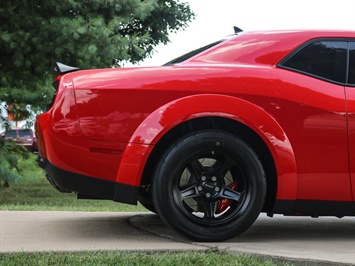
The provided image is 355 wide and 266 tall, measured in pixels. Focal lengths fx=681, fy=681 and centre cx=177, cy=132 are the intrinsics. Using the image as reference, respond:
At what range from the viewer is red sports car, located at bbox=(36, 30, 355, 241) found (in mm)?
4445

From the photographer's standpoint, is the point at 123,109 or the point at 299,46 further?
the point at 299,46

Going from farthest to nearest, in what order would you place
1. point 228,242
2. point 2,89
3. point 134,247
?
point 2,89 < point 228,242 < point 134,247

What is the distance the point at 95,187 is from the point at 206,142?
793 millimetres

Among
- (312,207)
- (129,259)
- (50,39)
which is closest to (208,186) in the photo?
(312,207)

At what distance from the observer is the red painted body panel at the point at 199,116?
445cm

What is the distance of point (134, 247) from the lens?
4.26m

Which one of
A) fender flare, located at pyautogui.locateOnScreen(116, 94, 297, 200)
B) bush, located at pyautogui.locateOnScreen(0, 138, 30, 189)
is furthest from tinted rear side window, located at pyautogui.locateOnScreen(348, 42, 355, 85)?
bush, located at pyautogui.locateOnScreen(0, 138, 30, 189)

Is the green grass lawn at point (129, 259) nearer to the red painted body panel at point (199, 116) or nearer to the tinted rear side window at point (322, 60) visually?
the red painted body panel at point (199, 116)

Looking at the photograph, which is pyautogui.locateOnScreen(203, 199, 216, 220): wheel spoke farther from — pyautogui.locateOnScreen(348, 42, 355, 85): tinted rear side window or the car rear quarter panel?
pyautogui.locateOnScreen(348, 42, 355, 85): tinted rear side window

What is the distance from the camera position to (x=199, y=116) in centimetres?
447

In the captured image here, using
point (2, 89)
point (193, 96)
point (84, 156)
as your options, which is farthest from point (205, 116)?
point (2, 89)

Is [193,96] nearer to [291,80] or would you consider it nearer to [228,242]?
[291,80]

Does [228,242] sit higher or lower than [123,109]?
lower

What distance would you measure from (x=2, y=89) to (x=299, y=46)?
329 inches
